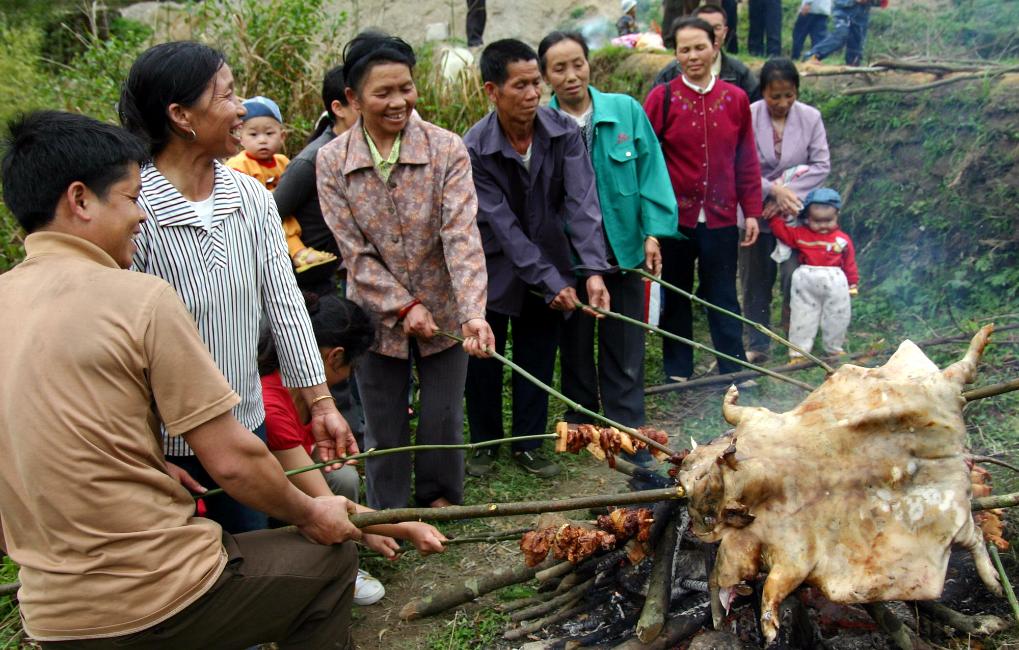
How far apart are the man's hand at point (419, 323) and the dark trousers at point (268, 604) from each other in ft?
4.75

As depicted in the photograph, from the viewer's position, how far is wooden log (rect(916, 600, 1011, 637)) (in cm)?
318

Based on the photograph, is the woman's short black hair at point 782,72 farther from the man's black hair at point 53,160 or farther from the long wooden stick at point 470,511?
the man's black hair at point 53,160

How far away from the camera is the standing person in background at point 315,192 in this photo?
475 centimetres

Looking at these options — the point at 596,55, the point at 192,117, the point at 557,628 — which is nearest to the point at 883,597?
the point at 557,628

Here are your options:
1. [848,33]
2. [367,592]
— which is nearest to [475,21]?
[848,33]

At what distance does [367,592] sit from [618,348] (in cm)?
202

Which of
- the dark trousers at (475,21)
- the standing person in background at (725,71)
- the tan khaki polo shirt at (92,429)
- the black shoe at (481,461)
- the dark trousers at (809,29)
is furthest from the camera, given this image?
the dark trousers at (475,21)

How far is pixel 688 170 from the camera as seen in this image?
5.95 m

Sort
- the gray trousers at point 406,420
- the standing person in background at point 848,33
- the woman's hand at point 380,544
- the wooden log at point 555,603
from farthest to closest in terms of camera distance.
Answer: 1. the standing person in background at point 848,33
2. the gray trousers at point 406,420
3. the wooden log at point 555,603
4. the woman's hand at point 380,544

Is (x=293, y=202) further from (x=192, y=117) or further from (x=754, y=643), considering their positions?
(x=754, y=643)

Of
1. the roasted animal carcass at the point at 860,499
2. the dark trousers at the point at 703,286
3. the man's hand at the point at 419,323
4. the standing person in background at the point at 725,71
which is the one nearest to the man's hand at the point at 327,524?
the roasted animal carcass at the point at 860,499

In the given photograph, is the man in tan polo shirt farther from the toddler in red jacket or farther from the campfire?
the toddler in red jacket

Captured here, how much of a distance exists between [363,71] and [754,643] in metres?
2.90

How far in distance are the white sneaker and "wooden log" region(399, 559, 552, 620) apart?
24cm
